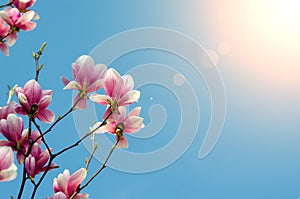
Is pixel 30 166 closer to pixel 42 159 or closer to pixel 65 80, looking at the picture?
pixel 42 159

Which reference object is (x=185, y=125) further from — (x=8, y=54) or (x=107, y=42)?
(x=8, y=54)

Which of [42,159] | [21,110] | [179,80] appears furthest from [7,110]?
[179,80]

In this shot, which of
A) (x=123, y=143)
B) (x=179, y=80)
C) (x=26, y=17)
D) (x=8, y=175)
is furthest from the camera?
(x=179, y=80)

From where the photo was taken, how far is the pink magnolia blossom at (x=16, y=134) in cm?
89

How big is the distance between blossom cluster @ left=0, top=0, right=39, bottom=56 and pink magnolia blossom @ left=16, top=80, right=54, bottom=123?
0.28m

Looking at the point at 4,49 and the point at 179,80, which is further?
the point at 179,80

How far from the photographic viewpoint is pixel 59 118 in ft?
2.94

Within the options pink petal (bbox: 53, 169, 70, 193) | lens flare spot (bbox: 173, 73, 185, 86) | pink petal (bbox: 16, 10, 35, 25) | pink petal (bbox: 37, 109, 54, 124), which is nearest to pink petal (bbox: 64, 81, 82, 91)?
pink petal (bbox: 37, 109, 54, 124)

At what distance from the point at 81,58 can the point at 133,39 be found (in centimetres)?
190

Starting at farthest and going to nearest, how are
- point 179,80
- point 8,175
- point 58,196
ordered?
1. point 179,80
2. point 58,196
3. point 8,175

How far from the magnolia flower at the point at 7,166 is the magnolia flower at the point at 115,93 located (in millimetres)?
267

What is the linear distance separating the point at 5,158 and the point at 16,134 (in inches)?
8.2

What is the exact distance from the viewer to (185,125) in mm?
2287

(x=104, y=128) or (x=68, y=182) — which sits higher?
(x=104, y=128)
